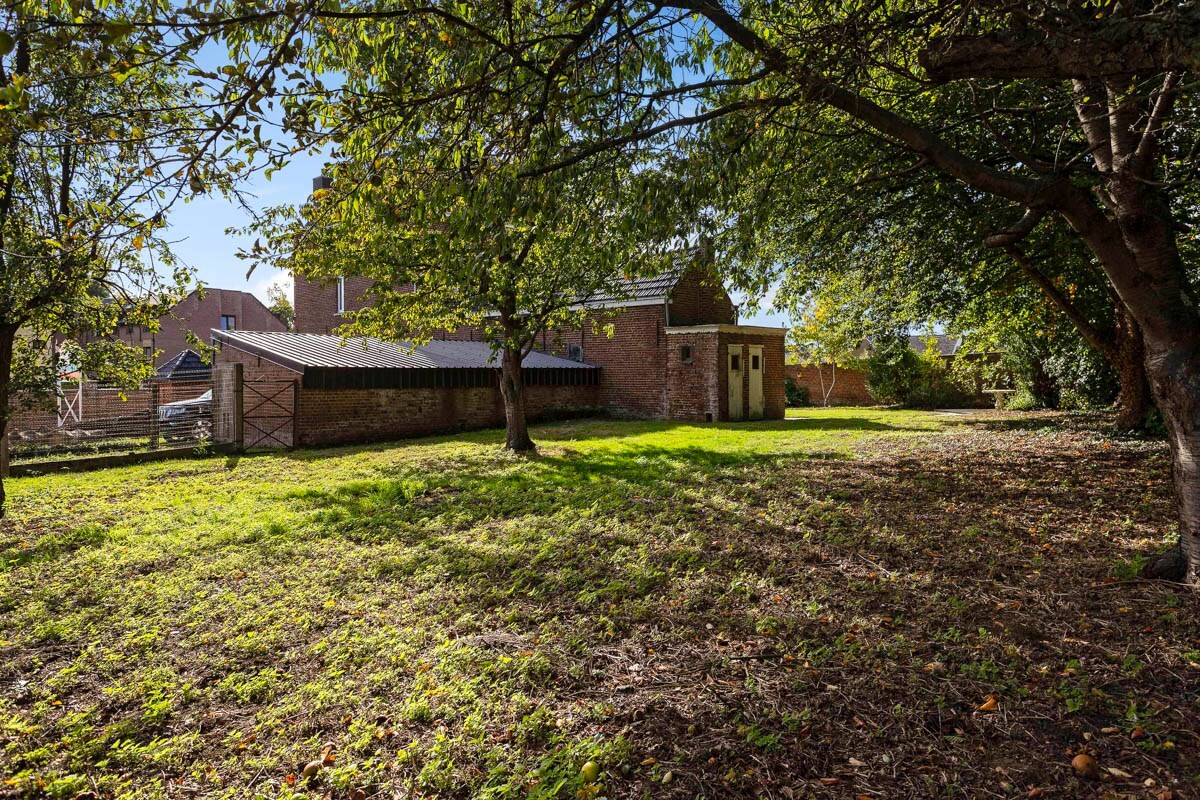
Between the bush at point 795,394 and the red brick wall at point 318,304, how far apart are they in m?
19.7

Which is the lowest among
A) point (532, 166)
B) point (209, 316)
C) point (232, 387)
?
point (232, 387)

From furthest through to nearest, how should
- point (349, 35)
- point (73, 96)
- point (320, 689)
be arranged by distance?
1. point (73, 96)
2. point (349, 35)
3. point (320, 689)

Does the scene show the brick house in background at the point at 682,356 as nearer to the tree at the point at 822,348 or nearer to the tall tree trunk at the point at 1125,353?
the tree at the point at 822,348

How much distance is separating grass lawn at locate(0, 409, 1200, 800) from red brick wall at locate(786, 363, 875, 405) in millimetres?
25214

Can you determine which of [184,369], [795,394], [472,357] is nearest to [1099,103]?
[472,357]

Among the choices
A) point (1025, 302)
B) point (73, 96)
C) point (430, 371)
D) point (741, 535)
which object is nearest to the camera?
point (741, 535)

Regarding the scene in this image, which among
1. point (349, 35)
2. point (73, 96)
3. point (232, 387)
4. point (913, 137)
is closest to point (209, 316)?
point (232, 387)

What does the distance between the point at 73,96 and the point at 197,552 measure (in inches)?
183

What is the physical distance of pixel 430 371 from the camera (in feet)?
55.1

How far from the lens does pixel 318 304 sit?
2698cm

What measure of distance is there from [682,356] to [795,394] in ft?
44.8

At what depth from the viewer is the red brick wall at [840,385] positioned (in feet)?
105

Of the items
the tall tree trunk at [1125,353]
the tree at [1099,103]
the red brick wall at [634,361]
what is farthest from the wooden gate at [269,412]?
the tall tree trunk at [1125,353]

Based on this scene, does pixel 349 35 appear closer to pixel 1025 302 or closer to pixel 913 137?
pixel 913 137
